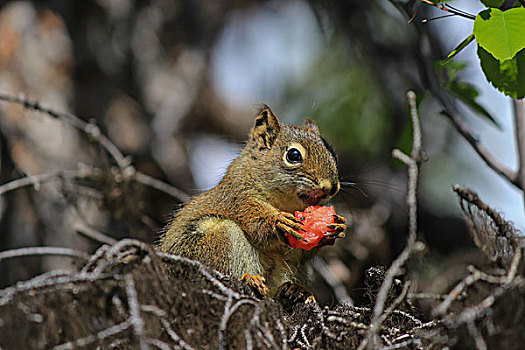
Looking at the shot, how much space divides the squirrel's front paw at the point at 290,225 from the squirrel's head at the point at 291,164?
0.36 ft

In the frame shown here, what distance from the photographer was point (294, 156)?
1.39m

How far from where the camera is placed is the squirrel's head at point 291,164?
134 centimetres

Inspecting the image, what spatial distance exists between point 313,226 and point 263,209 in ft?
0.49

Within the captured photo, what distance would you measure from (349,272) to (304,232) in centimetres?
105

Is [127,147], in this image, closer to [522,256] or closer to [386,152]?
[386,152]

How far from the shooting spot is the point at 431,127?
278 centimetres

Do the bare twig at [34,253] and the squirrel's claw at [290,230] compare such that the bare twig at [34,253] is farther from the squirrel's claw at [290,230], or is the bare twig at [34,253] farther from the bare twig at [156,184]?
the bare twig at [156,184]

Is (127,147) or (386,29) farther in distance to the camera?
(127,147)

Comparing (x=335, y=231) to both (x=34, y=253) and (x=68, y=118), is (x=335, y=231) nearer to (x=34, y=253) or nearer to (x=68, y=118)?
(x=34, y=253)

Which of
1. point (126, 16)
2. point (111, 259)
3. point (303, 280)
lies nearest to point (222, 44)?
point (126, 16)

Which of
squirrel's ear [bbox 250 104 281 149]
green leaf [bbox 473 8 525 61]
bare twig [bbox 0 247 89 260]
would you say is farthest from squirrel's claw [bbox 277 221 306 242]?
green leaf [bbox 473 8 525 61]

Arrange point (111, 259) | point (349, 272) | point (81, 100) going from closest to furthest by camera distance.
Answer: point (111, 259) < point (349, 272) < point (81, 100)

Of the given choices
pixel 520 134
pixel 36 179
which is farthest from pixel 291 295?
pixel 36 179

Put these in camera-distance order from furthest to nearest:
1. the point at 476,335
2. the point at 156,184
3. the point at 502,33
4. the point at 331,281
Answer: the point at 156,184
the point at 331,281
the point at 502,33
the point at 476,335
